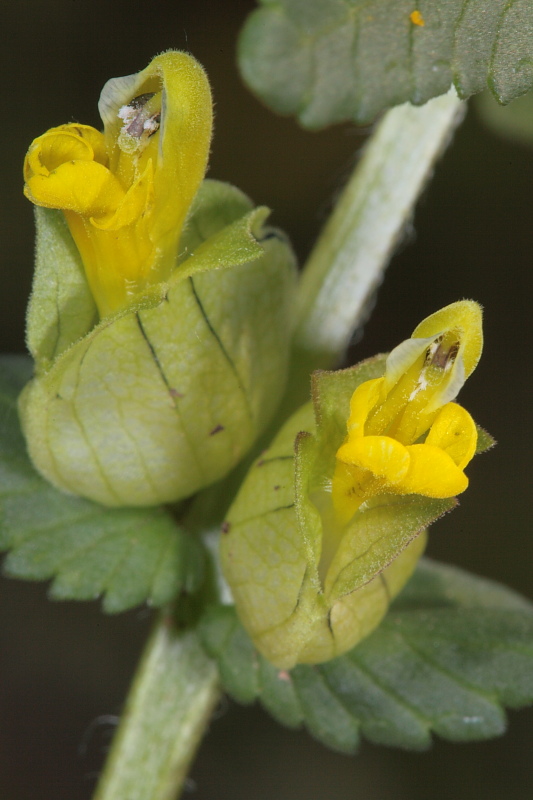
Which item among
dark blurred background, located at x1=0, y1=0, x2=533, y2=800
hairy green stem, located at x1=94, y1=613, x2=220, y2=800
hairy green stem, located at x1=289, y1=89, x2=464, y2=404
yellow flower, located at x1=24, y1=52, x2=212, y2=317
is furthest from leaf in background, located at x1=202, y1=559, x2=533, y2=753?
dark blurred background, located at x1=0, y1=0, x2=533, y2=800

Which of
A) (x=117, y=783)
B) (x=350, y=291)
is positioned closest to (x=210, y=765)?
(x=117, y=783)

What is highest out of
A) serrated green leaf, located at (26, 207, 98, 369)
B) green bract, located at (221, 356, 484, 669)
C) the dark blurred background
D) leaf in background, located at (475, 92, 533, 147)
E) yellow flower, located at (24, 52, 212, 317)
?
yellow flower, located at (24, 52, 212, 317)

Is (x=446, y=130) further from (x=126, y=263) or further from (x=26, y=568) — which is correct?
(x=26, y=568)

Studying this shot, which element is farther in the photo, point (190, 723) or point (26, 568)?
point (190, 723)

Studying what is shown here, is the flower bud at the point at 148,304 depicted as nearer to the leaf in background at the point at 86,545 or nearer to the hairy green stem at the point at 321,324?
the leaf in background at the point at 86,545

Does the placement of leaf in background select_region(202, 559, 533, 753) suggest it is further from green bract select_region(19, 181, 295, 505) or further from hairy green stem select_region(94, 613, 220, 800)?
green bract select_region(19, 181, 295, 505)

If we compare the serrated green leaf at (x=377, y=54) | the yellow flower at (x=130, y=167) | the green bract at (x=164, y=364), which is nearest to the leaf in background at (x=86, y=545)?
the green bract at (x=164, y=364)
